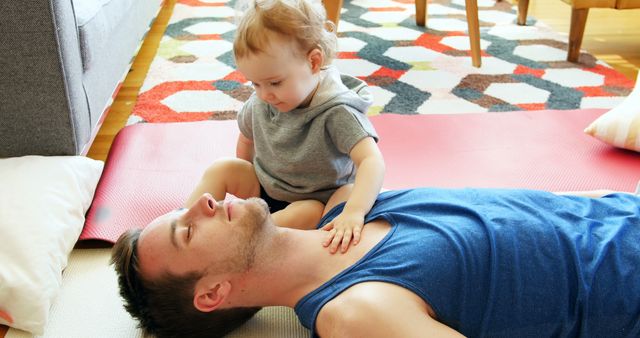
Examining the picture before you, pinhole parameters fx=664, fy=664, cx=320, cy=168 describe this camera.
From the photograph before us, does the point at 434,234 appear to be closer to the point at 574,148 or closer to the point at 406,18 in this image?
the point at 574,148

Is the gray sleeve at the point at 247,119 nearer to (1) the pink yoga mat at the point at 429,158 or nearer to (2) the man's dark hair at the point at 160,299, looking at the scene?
(1) the pink yoga mat at the point at 429,158

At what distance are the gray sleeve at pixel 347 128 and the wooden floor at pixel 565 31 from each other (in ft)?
2.85

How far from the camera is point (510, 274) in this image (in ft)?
3.14

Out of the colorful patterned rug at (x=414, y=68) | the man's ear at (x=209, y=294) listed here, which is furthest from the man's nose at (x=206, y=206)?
the colorful patterned rug at (x=414, y=68)

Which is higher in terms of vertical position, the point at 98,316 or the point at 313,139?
the point at 313,139

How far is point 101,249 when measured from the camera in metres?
1.40

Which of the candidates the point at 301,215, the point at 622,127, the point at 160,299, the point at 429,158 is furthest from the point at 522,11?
the point at 160,299

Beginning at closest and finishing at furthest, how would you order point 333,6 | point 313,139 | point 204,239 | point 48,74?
point 204,239
point 313,139
point 48,74
point 333,6

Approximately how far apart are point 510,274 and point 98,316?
73 cm

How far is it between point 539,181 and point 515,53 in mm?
1152

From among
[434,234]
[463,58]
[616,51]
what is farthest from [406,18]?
[434,234]

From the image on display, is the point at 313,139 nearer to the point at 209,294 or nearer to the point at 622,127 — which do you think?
the point at 209,294

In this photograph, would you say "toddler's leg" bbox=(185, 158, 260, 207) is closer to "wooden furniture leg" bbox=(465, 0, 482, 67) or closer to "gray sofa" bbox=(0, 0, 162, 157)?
"gray sofa" bbox=(0, 0, 162, 157)

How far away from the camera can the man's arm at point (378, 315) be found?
2.83 feet
